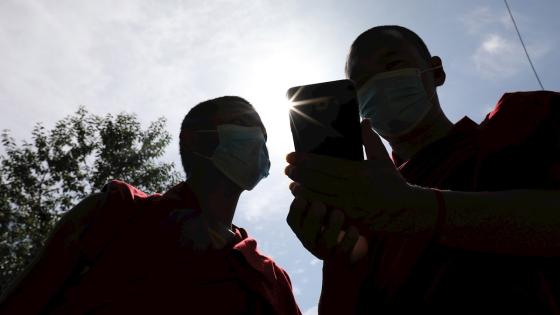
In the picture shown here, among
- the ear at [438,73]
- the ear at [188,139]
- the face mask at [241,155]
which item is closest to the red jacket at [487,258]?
the ear at [438,73]

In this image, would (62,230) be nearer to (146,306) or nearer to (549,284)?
(146,306)

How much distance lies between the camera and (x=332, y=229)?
1.32 metres

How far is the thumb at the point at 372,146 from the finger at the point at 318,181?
0.12m

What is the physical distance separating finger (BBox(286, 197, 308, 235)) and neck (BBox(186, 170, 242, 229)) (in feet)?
5.97

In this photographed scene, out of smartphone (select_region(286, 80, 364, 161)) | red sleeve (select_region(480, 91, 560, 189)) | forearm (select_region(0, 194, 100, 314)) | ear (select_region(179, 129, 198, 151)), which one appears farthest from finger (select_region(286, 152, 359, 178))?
ear (select_region(179, 129, 198, 151))

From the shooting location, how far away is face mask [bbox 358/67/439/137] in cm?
196

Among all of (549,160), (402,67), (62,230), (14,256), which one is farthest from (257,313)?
(14,256)

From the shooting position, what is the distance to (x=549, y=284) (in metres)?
1.31

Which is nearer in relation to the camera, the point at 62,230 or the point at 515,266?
the point at 515,266

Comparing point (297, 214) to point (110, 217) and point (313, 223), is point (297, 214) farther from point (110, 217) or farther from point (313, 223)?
point (110, 217)

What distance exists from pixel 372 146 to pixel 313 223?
0.31 m

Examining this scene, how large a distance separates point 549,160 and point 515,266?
348 mm

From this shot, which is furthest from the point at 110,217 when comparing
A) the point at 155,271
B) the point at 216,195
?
the point at 216,195

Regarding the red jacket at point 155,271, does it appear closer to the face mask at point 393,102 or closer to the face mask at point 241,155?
the face mask at point 241,155
